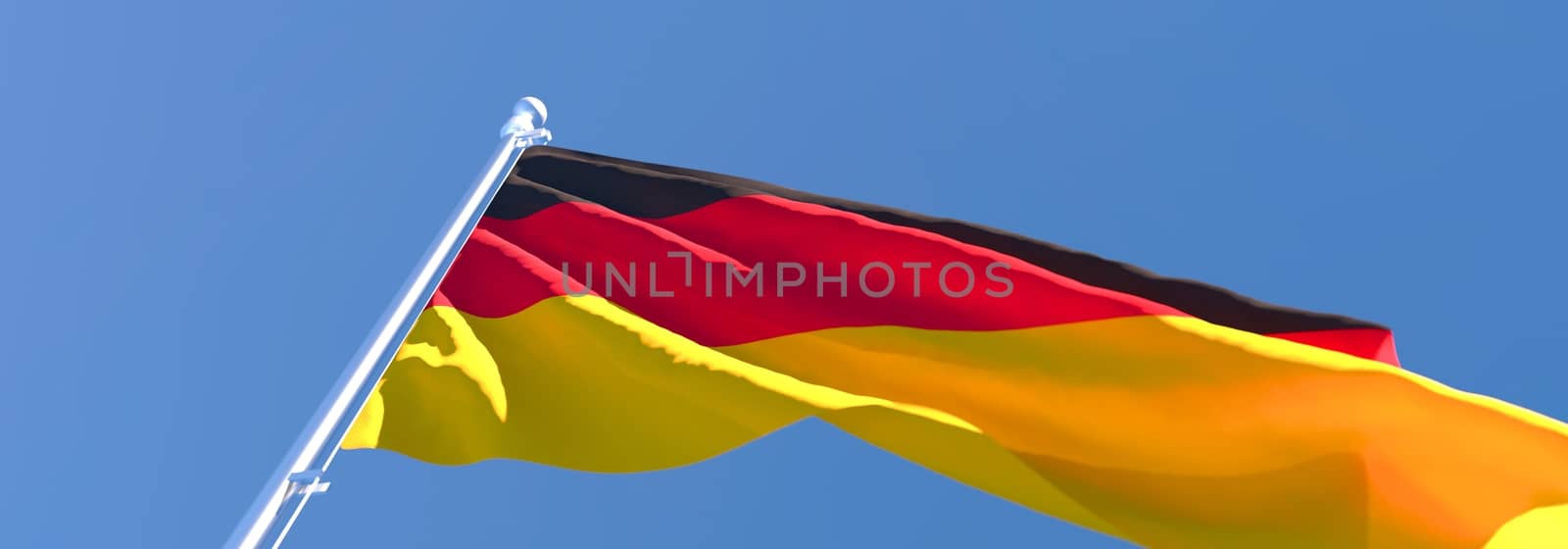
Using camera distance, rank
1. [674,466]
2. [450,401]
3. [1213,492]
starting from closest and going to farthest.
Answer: [1213,492], [674,466], [450,401]

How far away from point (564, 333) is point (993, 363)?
220cm

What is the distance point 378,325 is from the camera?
614 centimetres

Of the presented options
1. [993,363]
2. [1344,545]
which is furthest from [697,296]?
[1344,545]

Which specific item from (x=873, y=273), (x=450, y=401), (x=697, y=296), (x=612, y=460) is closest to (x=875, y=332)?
(x=873, y=273)

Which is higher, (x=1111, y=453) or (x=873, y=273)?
(x=873, y=273)

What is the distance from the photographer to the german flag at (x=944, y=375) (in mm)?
5531

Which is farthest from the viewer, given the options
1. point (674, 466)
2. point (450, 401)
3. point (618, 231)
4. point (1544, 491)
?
point (618, 231)

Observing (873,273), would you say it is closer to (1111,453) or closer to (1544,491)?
(1111,453)

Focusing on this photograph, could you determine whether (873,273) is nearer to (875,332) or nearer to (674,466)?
(875,332)

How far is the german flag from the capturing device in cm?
553

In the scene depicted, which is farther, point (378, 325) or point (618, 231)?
point (618, 231)

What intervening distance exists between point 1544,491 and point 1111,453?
167cm

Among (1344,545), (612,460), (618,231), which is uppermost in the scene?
(618,231)

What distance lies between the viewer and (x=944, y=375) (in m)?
6.72
